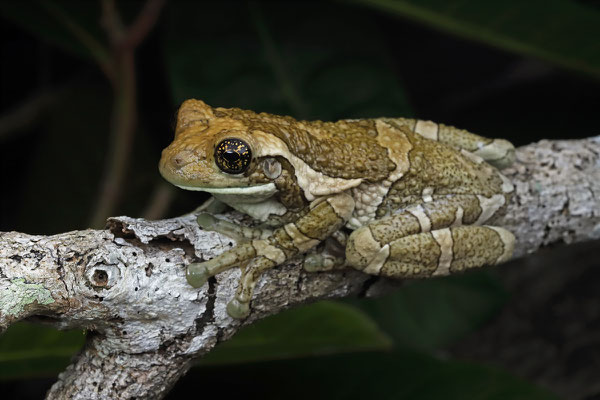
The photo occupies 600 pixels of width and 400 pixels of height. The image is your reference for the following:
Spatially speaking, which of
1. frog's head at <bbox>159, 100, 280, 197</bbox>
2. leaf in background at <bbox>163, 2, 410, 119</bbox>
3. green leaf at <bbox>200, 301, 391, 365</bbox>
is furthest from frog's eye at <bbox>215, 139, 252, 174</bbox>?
leaf in background at <bbox>163, 2, 410, 119</bbox>

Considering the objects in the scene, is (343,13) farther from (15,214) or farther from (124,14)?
(15,214)

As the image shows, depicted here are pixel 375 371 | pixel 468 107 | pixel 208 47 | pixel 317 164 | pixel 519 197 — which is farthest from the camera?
pixel 468 107

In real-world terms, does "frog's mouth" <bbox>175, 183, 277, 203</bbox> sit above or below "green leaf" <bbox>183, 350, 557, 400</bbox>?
above

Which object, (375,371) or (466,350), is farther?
(466,350)

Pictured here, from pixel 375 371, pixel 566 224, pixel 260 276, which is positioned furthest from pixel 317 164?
pixel 375 371

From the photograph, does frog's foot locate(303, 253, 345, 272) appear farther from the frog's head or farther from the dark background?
the dark background

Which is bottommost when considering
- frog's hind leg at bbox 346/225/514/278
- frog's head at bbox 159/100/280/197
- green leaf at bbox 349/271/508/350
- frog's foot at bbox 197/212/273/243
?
green leaf at bbox 349/271/508/350

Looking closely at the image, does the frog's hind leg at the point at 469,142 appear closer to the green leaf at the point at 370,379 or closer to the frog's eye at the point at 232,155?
the frog's eye at the point at 232,155
